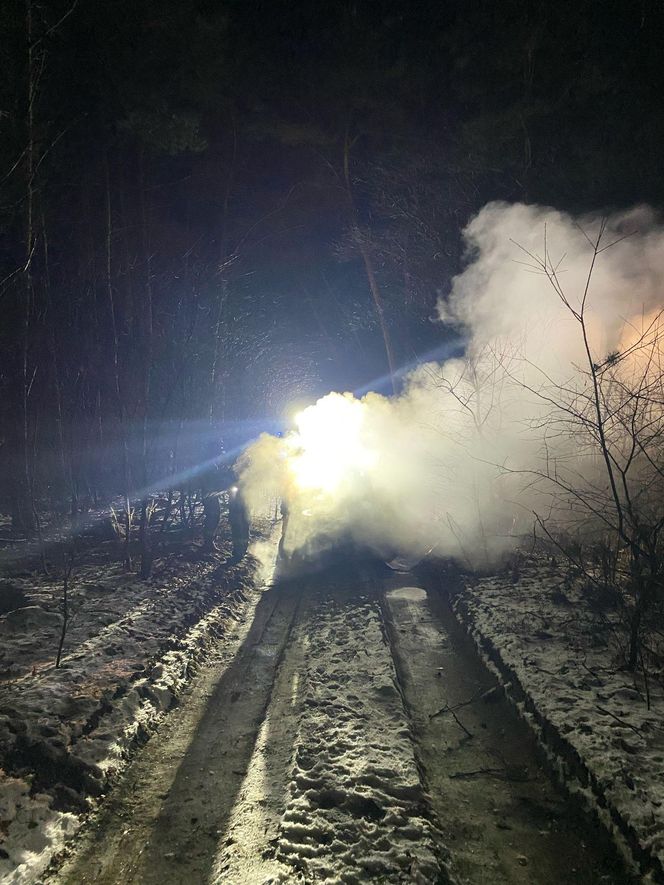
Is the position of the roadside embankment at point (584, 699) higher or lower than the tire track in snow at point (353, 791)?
higher

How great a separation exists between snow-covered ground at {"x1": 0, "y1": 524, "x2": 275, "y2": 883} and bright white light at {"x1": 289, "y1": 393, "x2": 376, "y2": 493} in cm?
413

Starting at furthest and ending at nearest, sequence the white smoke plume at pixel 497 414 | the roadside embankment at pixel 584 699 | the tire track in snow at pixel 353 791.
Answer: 1. the white smoke plume at pixel 497 414
2. the roadside embankment at pixel 584 699
3. the tire track in snow at pixel 353 791

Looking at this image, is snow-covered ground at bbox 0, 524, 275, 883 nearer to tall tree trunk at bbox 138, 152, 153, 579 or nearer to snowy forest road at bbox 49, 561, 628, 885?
snowy forest road at bbox 49, 561, 628, 885

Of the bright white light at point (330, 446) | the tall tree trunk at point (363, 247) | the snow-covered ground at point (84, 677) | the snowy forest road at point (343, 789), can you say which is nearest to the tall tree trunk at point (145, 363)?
the snow-covered ground at point (84, 677)

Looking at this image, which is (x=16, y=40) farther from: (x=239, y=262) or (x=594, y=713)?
(x=594, y=713)

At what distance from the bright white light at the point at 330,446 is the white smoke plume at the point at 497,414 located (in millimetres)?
97

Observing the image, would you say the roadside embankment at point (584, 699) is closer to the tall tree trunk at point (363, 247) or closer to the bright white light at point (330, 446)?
the bright white light at point (330, 446)

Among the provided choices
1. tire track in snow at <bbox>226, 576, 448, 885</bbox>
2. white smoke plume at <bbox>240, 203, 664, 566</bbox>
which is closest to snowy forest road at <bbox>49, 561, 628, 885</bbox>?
tire track in snow at <bbox>226, 576, 448, 885</bbox>

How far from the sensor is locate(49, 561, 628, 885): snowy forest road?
3.29 metres

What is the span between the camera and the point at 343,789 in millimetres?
3936

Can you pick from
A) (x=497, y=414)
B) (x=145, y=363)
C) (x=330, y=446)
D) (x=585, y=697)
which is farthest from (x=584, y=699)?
(x=145, y=363)

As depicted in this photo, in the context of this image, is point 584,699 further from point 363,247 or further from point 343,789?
point 363,247

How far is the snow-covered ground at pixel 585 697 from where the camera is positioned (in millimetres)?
3381

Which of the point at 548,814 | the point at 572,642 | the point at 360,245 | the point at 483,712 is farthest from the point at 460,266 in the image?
the point at 548,814
